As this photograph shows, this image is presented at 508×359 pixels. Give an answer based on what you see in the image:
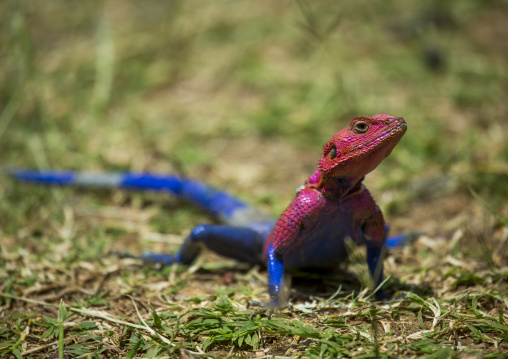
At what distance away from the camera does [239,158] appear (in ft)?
16.4

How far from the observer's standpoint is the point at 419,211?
4.04m

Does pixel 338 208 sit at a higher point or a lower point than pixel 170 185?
higher

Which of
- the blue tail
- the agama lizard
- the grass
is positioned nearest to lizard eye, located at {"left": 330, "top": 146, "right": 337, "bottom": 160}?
the agama lizard

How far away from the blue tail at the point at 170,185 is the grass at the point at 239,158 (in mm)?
122

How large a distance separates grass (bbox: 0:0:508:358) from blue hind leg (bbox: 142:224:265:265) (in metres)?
0.14

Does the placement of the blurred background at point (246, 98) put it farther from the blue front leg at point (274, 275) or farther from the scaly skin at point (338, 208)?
the blue front leg at point (274, 275)

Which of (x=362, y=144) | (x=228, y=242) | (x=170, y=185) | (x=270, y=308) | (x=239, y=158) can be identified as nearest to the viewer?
(x=362, y=144)

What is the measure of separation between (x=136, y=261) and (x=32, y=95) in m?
3.05

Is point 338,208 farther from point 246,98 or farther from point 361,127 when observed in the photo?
point 246,98

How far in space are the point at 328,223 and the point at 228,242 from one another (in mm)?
708

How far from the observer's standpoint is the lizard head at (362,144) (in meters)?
2.44

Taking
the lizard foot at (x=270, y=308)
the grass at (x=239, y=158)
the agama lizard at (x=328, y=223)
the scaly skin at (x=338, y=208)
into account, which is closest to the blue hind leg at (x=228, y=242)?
the agama lizard at (x=328, y=223)

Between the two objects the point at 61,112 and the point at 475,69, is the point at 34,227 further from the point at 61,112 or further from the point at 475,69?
the point at 475,69

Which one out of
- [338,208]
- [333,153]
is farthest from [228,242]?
[333,153]
